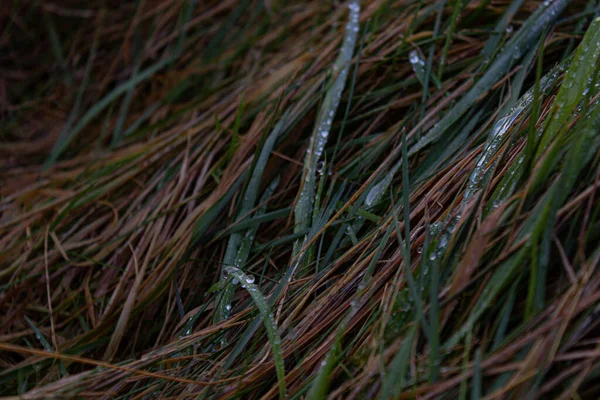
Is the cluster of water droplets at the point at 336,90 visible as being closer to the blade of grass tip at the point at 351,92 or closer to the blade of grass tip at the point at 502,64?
the blade of grass tip at the point at 351,92

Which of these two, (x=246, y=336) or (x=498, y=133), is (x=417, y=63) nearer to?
(x=498, y=133)

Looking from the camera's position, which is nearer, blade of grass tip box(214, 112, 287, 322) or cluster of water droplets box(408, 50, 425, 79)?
blade of grass tip box(214, 112, 287, 322)

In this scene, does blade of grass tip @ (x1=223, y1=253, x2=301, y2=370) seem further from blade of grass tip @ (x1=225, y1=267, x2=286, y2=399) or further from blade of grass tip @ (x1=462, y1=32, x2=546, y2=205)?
blade of grass tip @ (x1=462, y1=32, x2=546, y2=205)

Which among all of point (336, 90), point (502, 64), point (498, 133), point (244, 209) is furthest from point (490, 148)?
point (244, 209)

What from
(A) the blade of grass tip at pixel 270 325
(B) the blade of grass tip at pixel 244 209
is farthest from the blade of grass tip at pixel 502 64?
(A) the blade of grass tip at pixel 270 325

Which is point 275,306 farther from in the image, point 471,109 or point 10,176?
point 10,176

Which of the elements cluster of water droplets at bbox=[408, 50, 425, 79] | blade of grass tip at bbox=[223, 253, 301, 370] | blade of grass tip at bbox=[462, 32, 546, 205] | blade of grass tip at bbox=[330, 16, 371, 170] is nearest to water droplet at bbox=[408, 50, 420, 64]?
cluster of water droplets at bbox=[408, 50, 425, 79]
